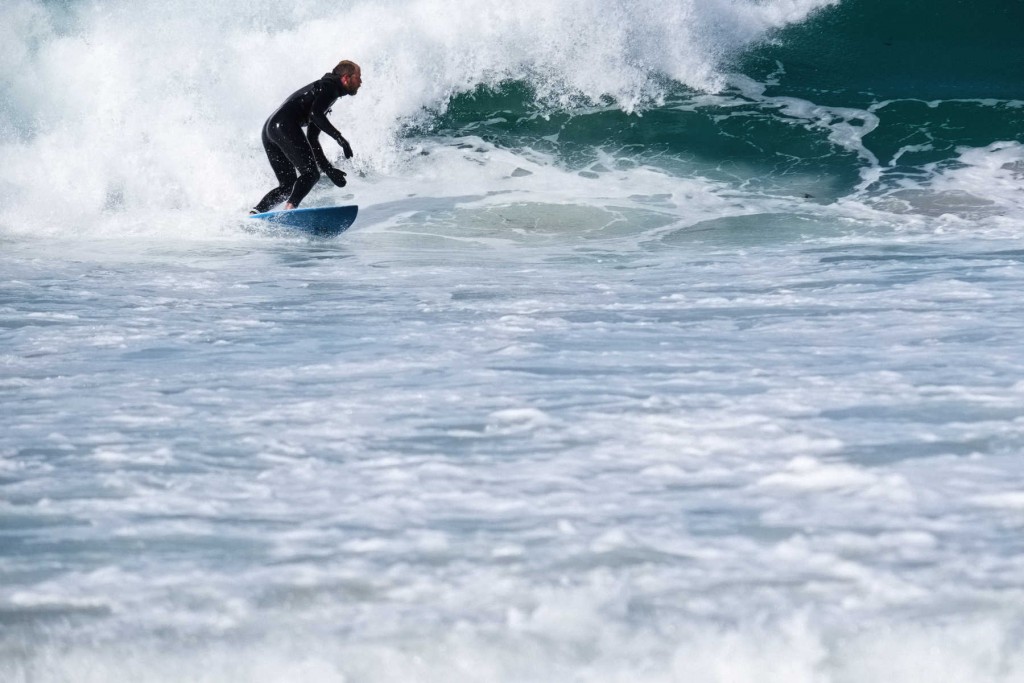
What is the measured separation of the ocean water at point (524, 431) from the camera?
1.85 m

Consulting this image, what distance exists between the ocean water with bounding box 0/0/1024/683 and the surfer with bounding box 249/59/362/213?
21.2 inches

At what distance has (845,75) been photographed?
12.7m

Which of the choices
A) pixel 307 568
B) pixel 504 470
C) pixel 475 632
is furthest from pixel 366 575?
pixel 504 470

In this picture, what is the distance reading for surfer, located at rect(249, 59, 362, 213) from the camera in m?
7.63

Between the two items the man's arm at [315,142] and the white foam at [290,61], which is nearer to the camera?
the man's arm at [315,142]

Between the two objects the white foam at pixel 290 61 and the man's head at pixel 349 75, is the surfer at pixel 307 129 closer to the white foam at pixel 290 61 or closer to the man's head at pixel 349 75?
the man's head at pixel 349 75

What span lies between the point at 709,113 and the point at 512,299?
7.31m

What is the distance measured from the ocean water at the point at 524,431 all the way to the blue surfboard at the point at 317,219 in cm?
18

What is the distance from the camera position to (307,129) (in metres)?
7.90

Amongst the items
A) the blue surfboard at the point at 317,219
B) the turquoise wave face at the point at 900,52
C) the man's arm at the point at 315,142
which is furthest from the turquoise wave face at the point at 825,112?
the man's arm at the point at 315,142

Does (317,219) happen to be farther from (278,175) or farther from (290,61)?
(290,61)

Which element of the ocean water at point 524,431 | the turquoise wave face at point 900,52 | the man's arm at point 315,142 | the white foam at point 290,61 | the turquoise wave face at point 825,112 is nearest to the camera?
the ocean water at point 524,431

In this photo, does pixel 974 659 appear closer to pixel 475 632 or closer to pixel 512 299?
pixel 475 632

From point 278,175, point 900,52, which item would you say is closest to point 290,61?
point 278,175
